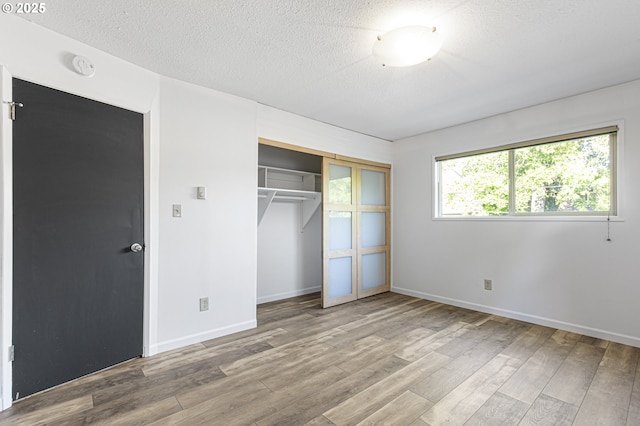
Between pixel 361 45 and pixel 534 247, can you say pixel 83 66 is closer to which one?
pixel 361 45

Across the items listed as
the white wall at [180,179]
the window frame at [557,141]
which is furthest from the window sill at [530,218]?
the white wall at [180,179]

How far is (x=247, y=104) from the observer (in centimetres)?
303

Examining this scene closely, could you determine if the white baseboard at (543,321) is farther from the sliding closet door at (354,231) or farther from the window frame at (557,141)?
the window frame at (557,141)

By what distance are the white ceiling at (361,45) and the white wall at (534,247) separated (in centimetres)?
31

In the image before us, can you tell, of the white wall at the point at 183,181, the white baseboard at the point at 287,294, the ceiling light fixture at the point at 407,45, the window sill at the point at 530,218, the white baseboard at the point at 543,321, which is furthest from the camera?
the white baseboard at the point at 287,294

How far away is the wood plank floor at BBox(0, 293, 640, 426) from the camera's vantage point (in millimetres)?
1674

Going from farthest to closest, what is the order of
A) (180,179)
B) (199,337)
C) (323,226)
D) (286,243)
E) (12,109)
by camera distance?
1. (286,243)
2. (323,226)
3. (199,337)
4. (180,179)
5. (12,109)

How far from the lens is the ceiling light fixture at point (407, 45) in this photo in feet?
5.89

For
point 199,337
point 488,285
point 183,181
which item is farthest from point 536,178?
point 199,337

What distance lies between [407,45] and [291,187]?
2868mm

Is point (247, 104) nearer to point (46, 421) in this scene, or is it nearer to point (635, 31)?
point (46, 421)

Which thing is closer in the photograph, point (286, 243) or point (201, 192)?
point (201, 192)

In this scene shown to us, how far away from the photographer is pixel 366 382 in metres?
2.03

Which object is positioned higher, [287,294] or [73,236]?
[73,236]
